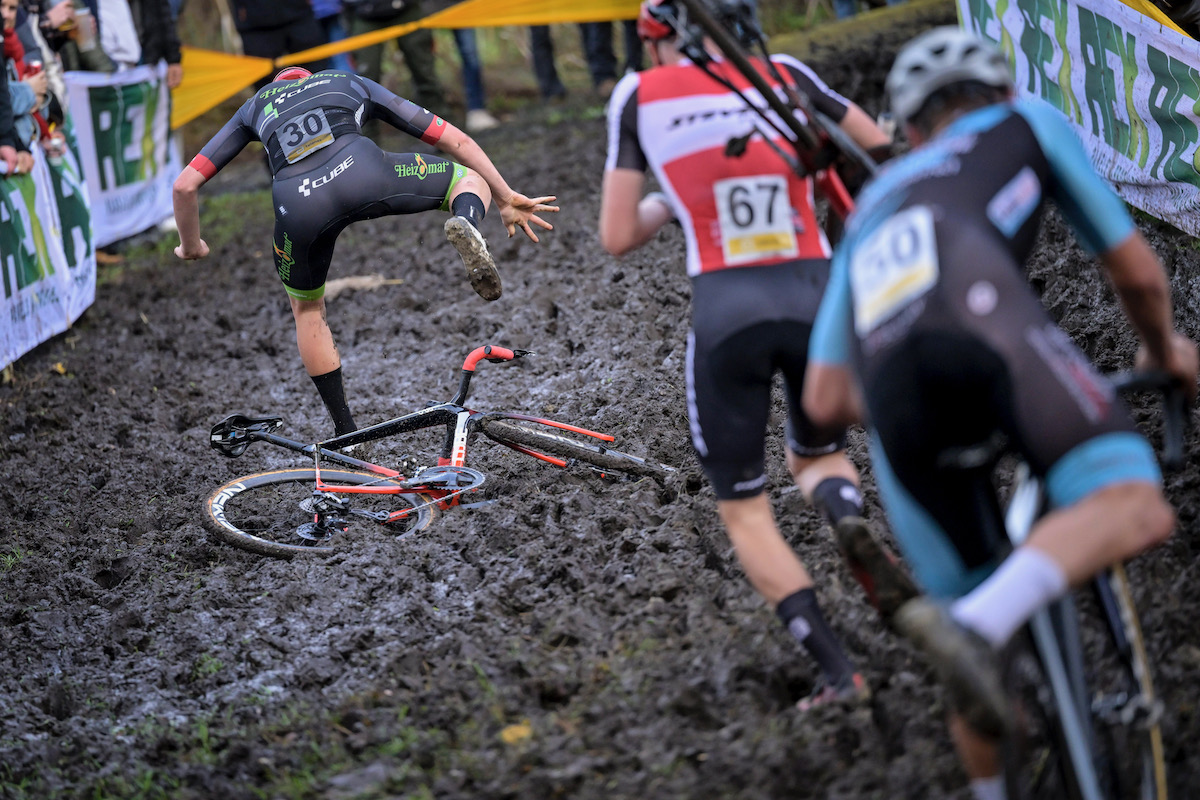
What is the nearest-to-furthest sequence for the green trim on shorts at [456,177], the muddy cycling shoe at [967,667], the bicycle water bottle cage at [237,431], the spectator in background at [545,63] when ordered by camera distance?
the muddy cycling shoe at [967,667] → the bicycle water bottle cage at [237,431] → the green trim on shorts at [456,177] → the spectator in background at [545,63]

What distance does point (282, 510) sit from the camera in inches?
237

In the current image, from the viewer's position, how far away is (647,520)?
16.7ft

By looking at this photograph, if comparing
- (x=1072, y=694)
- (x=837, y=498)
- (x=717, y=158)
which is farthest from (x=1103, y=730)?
(x=717, y=158)

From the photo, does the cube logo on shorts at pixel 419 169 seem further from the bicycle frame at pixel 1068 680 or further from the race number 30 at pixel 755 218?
the bicycle frame at pixel 1068 680

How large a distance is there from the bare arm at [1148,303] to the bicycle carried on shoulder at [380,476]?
2.92 m

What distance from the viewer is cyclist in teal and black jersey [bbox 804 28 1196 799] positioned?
233 cm

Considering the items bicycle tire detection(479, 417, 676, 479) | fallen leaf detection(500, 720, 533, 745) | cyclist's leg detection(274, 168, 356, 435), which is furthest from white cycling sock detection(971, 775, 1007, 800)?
cyclist's leg detection(274, 168, 356, 435)

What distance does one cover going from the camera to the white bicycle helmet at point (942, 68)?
2.66 m

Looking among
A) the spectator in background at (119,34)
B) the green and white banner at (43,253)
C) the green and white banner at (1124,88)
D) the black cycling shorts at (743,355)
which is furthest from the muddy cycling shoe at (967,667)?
the spectator in background at (119,34)

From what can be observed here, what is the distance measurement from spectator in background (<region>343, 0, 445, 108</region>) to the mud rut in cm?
598

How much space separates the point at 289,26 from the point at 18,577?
8.78 m

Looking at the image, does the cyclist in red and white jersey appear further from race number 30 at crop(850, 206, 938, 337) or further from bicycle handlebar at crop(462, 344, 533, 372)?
bicycle handlebar at crop(462, 344, 533, 372)

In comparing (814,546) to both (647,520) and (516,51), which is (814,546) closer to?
(647,520)

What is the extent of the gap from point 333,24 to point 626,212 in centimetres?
1122
